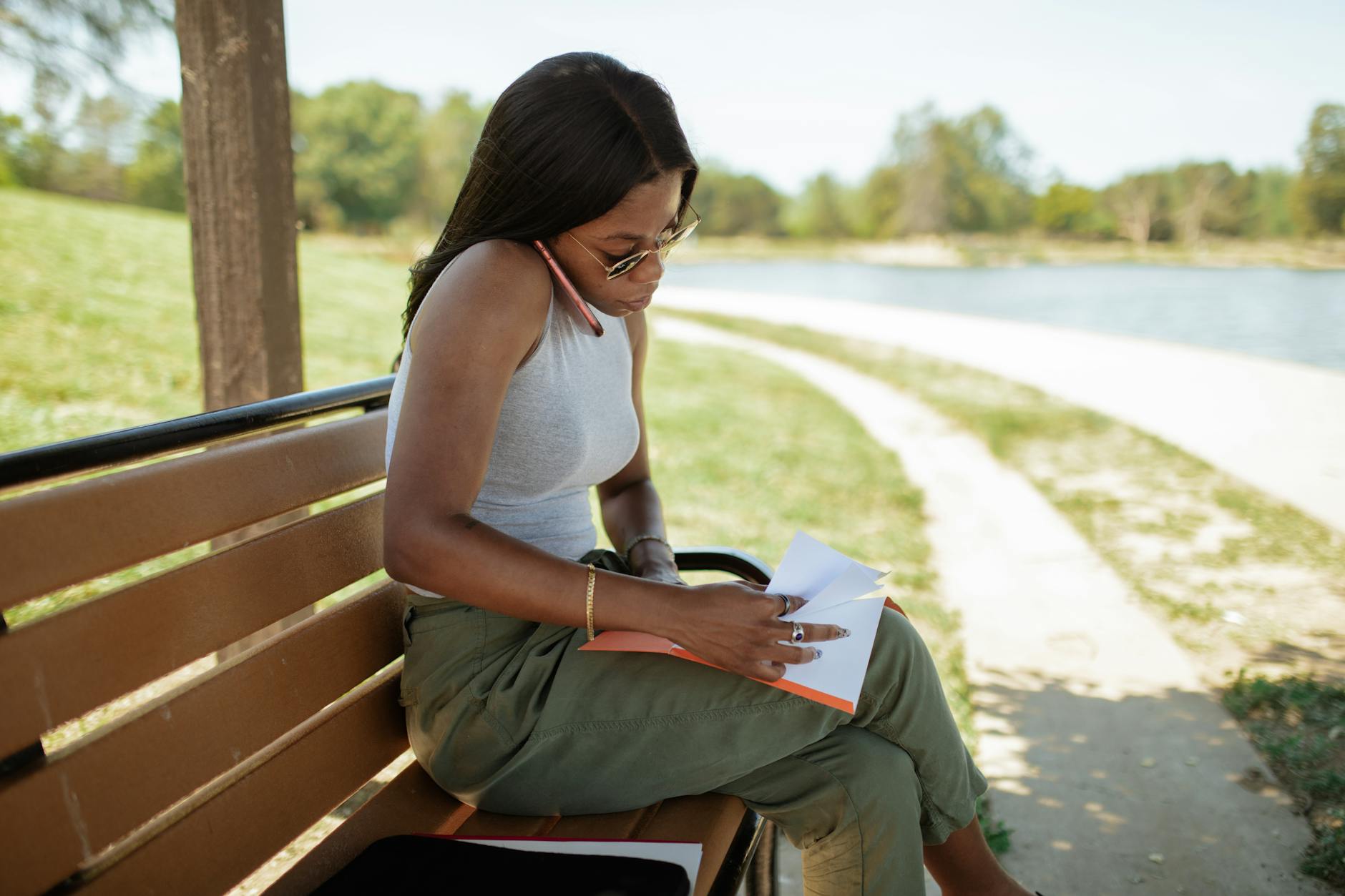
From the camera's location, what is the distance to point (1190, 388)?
1261cm

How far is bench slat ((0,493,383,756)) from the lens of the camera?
116cm

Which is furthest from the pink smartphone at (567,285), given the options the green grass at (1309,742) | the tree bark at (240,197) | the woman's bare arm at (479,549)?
the green grass at (1309,742)

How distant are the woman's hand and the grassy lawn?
1.74 metres

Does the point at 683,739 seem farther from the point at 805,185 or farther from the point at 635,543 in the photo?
the point at 805,185

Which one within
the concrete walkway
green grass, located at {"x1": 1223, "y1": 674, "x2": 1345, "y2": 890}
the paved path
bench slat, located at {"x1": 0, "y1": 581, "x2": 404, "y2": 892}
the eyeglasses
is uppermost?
the eyeglasses

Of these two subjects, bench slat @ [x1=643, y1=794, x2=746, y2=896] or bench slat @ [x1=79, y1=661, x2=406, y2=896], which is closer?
bench slat @ [x1=79, y1=661, x2=406, y2=896]

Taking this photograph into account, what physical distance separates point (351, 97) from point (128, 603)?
175 feet

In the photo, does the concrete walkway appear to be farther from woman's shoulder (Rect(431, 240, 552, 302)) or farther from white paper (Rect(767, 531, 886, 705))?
woman's shoulder (Rect(431, 240, 552, 302))

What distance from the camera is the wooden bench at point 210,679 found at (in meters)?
1.18

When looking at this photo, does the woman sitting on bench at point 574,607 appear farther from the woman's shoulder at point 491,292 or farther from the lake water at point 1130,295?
the lake water at point 1130,295

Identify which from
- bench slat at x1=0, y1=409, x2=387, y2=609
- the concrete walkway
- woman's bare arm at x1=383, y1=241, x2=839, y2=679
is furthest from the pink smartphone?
the concrete walkway

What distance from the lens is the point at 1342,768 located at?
3.17m

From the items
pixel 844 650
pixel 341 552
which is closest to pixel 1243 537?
pixel 844 650

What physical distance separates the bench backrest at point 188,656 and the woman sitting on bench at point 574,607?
0.18 meters
